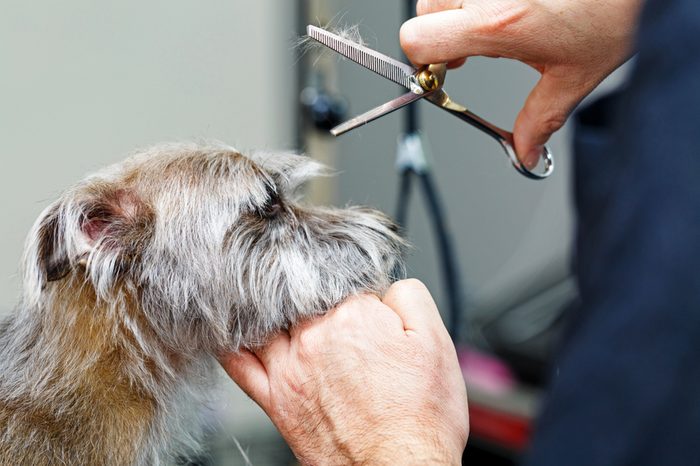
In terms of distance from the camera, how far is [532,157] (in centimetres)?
131

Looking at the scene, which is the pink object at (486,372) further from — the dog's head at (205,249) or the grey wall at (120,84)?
the dog's head at (205,249)

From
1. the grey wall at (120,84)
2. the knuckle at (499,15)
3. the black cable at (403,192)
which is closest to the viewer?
the knuckle at (499,15)

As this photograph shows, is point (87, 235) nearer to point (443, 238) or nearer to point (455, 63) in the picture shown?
point (455, 63)

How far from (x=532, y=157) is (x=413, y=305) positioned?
361 mm

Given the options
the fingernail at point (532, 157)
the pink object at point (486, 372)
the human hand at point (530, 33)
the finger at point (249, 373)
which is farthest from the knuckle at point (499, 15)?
the pink object at point (486, 372)

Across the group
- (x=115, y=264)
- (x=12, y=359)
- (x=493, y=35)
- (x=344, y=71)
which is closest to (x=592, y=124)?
(x=493, y=35)

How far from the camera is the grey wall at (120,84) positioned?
107 inches

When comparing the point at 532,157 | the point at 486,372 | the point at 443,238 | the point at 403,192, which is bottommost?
the point at 486,372

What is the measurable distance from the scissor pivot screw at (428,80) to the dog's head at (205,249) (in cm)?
28

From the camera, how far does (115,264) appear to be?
1243 mm

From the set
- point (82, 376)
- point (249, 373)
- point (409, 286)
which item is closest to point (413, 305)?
point (409, 286)

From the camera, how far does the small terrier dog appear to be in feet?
3.93

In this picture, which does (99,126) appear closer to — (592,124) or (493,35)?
(493,35)

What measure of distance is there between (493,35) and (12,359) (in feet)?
2.89
